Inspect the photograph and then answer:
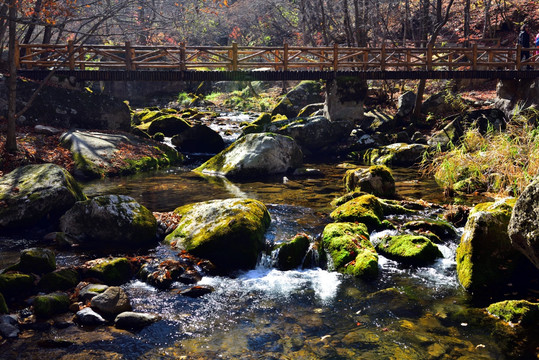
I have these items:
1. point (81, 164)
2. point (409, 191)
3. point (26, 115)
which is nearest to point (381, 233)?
point (409, 191)

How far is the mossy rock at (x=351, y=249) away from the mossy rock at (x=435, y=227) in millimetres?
917

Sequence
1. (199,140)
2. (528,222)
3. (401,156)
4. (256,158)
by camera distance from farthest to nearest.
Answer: (199,140) → (401,156) → (256,158) → (528,222)

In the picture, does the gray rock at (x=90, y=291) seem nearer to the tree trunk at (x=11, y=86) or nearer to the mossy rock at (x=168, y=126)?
the tree trunk at (x=11, y=86)

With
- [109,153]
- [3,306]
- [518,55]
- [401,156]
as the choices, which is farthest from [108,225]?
[518,55]

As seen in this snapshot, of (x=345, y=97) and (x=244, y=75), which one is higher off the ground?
(x=244, y=75)

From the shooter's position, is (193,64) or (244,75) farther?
(244,75)

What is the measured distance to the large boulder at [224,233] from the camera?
7541mm

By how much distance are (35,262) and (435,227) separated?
257 inches

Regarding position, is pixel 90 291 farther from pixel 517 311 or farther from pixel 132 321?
pixel 517 311

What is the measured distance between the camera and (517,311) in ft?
18.2

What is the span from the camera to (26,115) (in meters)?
16.6

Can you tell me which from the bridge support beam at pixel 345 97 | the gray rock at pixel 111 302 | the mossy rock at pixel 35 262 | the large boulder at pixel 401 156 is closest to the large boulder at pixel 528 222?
the gray rock at pixel 111 302

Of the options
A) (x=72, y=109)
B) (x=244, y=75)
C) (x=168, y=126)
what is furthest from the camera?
(x=168, y=126)

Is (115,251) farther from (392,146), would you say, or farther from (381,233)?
(392,146)
